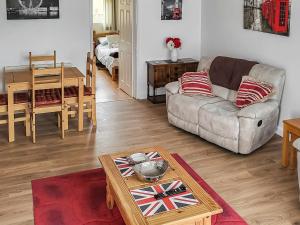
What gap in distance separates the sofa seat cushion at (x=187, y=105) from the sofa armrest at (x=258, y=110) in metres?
0.62

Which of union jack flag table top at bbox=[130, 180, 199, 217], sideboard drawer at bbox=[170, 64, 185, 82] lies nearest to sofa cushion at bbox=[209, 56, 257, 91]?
sideboard drawer at bbox=[170, 64, 185, 82]

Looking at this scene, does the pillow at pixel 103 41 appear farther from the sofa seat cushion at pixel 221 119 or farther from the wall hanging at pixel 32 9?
the sofa seat cushion at pixel 221 119

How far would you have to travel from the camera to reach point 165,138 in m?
4.95

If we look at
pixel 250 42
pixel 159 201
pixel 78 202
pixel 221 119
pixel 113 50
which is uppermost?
pixel 250 42

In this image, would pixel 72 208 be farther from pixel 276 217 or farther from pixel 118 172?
pixel 276 217

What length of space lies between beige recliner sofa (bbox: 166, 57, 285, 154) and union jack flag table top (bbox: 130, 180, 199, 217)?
1.62m

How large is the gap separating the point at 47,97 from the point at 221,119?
2024 mm

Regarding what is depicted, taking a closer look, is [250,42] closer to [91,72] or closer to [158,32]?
[158,32]

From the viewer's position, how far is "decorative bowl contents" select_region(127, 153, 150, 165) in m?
3.25

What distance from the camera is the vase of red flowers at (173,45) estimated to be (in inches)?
249

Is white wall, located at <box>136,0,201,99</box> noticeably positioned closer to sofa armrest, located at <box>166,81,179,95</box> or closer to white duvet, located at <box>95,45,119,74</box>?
sofa armrest, located at <box>166,81,179,95</box>

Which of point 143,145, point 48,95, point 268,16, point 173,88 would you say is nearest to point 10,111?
point 48,95

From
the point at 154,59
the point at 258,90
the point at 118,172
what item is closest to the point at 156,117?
the point at 154,59

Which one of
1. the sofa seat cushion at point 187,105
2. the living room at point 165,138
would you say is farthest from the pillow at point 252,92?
the sofa seat cushion at point 187,105
